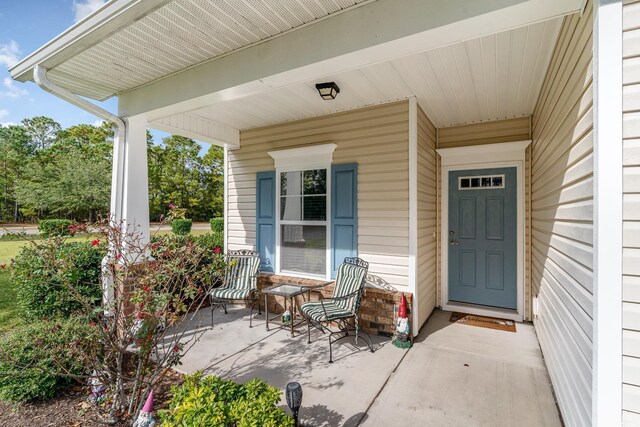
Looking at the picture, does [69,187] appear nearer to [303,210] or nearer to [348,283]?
[303,210]

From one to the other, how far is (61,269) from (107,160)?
2460 cm

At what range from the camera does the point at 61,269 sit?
2.19 m

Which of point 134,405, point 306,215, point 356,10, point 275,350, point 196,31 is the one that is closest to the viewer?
point 356,10

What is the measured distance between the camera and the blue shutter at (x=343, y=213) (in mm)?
3926

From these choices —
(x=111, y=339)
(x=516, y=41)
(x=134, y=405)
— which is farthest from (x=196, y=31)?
(x=134, y=405)

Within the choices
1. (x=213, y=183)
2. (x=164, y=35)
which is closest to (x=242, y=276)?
(x=164, y=35)

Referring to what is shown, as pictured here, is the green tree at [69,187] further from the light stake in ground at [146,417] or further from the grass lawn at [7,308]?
the light stake in ground at [146,417]

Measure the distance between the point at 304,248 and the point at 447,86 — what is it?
2.78m

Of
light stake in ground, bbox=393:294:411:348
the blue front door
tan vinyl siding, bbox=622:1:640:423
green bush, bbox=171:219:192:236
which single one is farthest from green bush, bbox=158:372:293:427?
green bush, bbox=171:219:192:236

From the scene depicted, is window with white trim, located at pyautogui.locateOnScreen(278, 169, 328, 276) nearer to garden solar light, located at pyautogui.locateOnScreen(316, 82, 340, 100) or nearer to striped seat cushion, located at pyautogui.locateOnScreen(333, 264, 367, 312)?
striped seat cushion, located at pyautogui.locateOnScreen(333, 264, 367, 312)

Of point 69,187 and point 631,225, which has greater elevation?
point 69,187

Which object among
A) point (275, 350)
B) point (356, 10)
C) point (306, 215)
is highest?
point (356, 10)

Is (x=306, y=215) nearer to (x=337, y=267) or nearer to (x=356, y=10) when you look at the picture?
(x=337, y=267)

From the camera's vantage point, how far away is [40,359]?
90.1 inches
